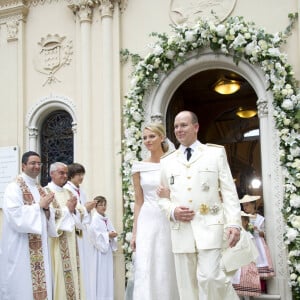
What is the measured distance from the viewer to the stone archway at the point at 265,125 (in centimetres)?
824

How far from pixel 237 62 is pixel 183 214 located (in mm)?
4573

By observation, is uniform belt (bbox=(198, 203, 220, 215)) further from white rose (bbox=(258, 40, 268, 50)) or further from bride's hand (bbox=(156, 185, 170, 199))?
white rose (bbox=(258, 40, 268, 50))

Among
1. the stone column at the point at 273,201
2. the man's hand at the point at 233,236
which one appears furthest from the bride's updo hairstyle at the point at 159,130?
the stone column at the point at 273,201

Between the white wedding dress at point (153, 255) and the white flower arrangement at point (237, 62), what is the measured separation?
10.2 ft

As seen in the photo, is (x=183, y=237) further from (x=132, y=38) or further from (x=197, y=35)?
(x=132, y=38)

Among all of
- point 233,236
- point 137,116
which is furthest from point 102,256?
point 233,236

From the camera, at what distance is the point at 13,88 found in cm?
1060

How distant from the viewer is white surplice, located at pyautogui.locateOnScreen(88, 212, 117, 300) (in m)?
8.70

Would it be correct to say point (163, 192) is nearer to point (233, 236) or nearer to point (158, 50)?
point (233, 236)

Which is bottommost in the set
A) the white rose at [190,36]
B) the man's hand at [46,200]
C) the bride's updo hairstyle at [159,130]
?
the man's hand at [46,200]

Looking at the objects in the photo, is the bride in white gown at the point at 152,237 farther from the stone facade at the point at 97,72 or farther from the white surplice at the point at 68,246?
the stone facade at the point at 97,72

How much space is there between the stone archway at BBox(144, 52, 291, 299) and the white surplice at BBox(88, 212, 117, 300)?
75.0 inches

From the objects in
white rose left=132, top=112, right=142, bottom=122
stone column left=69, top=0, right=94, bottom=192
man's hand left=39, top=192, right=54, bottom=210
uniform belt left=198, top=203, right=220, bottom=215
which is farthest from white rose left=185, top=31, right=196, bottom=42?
uniform belt left=198, top=203, right=220, bottom=215

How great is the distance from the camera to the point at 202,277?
467 centimetres
